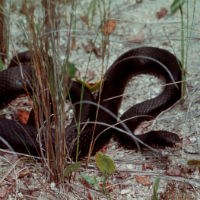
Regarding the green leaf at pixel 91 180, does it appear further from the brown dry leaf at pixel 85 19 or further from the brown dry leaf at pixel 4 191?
the brown dry leaf at pixel 85 19

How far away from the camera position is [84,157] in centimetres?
415

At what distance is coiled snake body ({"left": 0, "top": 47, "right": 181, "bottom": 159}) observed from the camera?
4.13 metres

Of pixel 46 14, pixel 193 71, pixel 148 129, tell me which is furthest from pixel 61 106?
pixel 193 71

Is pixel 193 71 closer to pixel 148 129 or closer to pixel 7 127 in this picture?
pixel 148 129

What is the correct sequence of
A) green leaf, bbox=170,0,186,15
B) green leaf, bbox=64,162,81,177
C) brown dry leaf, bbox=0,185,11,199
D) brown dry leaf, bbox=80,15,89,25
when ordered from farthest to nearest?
brown dry leaf, bbox=80,15,89,25 < green leaf, bbox=170,0,186,15 < brown dry leaf, bbox=0,185,11,199 < green leaf, bbox=64,162,81,177

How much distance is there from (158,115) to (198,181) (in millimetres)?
960

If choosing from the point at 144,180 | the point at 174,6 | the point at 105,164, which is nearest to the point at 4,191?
the point at 105,164

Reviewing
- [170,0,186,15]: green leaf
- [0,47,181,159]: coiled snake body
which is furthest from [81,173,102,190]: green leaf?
[170,0,186,15]: green leaf

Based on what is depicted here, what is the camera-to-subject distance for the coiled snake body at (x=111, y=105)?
163 inches

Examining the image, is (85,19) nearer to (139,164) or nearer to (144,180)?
(139,164)

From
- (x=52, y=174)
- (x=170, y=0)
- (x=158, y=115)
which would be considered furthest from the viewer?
(x=170, y=0)

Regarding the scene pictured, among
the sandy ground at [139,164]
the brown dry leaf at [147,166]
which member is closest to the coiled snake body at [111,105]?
the sandy ground at [139,164]

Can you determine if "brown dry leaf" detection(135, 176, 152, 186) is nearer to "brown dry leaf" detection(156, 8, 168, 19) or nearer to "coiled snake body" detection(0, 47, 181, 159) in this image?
"coiled snake body" detection(0, 47, 181, 159)

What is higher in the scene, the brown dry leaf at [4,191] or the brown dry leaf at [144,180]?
the brown dry leaf at [144,180]
